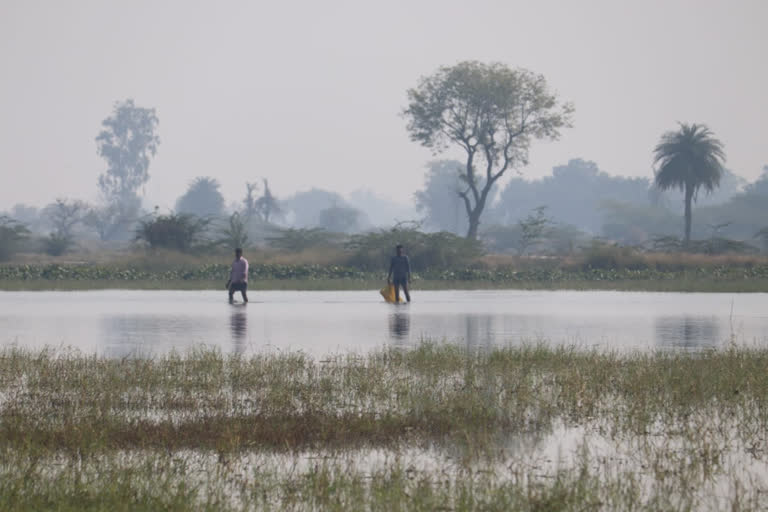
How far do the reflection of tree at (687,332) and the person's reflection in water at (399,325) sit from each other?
5085 mm

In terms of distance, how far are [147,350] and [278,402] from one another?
6.88m

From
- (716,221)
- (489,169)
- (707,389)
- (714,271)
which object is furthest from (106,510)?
(716,221)

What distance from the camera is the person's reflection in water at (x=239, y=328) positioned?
18242 mm

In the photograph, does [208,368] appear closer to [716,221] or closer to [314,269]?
[314,269]

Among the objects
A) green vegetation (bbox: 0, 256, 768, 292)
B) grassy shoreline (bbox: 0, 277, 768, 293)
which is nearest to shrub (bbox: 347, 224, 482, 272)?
green vegetation (bbox: 0, 256, 768, 292)

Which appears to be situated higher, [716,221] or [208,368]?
[716,221]

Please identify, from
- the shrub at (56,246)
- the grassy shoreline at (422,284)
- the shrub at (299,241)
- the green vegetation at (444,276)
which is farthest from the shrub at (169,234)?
the shrub at (56,246)

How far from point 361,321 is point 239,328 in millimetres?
3674

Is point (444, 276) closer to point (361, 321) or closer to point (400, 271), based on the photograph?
point (400, 271)

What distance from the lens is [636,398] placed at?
11.9 metres

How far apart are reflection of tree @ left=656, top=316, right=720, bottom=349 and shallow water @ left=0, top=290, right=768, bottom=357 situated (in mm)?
24

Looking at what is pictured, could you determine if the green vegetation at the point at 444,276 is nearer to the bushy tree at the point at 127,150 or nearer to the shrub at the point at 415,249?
the shrub at the point at 415,249

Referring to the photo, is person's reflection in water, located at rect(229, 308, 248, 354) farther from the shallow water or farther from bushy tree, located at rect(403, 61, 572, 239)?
bushy tree, located at rect(403, 61, 572, 239)

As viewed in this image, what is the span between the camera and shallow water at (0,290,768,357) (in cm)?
1939
